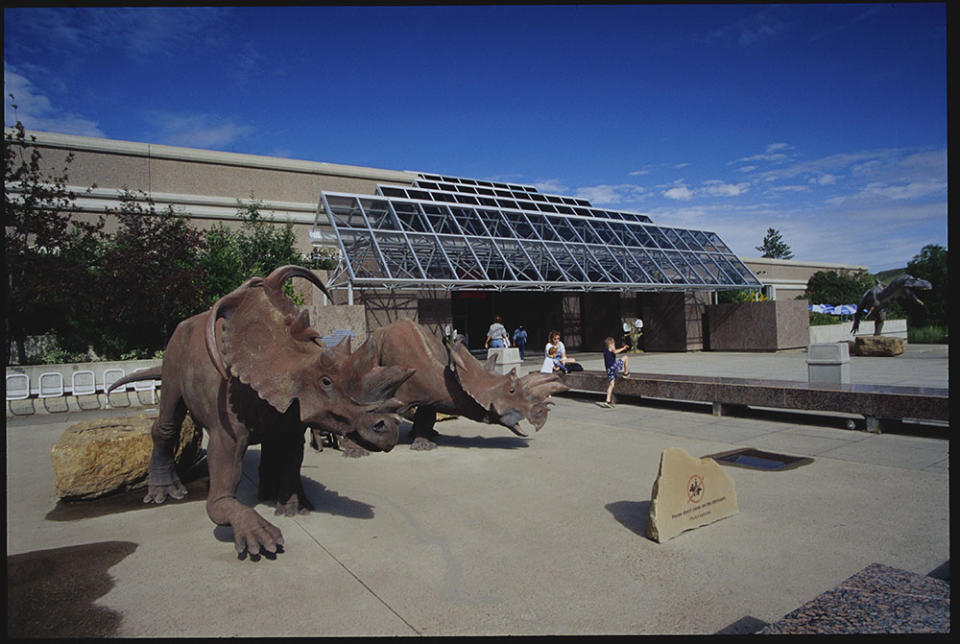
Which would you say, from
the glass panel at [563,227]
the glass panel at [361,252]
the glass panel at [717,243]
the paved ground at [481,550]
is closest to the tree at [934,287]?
the glass panel at [717,243]

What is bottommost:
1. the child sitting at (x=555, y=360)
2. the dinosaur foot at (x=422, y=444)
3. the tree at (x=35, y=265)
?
the dinosaur foot at (x=422, y=444)

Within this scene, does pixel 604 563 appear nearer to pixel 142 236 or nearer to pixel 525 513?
pixel 525 513

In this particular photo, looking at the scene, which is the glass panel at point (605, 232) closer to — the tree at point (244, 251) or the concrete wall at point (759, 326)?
the concrete wall at point (759, 326)

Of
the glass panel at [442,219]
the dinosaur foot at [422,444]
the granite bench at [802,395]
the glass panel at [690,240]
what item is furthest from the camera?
the glass panel at [690,240]

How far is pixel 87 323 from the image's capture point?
1572 cm

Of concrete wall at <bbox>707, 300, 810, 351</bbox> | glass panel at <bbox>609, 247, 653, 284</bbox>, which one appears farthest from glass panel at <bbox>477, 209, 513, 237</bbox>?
concrete wall at <bbox>707, 300, 810, 351</bbox>

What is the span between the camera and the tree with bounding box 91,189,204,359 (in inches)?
593

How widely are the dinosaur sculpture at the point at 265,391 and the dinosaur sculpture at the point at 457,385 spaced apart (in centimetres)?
242

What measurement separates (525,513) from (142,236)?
1543cm

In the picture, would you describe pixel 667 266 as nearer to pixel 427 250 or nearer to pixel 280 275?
pixel 427 250

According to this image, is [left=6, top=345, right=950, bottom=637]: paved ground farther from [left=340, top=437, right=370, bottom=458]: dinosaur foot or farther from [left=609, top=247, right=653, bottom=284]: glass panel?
[left=609, top=247, right=653, bottom=284]: glass panel

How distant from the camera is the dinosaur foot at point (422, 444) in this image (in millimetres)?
8273

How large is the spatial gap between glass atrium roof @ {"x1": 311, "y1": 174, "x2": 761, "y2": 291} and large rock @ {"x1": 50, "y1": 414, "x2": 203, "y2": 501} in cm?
930

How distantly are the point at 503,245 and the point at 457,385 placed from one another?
45.6 ft
